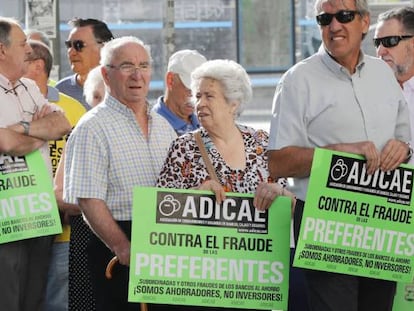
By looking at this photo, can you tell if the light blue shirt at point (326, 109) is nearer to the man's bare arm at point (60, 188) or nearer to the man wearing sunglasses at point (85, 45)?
the man's bare arm at point (60, 188)

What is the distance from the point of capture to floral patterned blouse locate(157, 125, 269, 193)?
6086 mm

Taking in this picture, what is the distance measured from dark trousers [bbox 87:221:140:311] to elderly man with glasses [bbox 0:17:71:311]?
61 cm

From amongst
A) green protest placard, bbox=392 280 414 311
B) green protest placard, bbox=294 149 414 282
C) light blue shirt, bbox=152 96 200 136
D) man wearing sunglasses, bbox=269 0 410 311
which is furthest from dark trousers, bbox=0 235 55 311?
green protest placard, bbox=392 280 414 311

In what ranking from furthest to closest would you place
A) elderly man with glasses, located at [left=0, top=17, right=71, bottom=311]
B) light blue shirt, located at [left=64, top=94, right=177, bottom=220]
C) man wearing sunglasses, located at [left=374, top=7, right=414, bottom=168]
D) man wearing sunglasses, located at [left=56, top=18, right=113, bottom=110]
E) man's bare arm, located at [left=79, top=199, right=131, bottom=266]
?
1. man wearing sunglasses, located at [left=56, top=18, right=113, bottom=110]
2. man wearing sunglasses, located at [left=374, top=7, right=414, bottom=168]
3. elderly man with glasses, located at [left=0, top=17, right=71, bottom=311]
4. light blue shirt, located at [left=64, top=94, right=177, bottom=220]
5. man's bare arm, located at [left=79, top=199, right=131, bottom=266]

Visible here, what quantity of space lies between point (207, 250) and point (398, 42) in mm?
2537

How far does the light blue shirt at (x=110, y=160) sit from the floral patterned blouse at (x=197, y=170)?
27 centimetres

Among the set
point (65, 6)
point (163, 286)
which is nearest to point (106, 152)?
point (163, 286)

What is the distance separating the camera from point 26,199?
6.85 meters

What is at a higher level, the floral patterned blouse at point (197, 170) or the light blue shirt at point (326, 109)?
the light blue shirt at point (326, 109)

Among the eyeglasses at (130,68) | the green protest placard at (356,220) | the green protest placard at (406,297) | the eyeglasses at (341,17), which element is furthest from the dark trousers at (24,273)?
the eyeglasses at (341,17)

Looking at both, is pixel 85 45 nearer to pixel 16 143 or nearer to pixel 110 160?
pixel 16 143

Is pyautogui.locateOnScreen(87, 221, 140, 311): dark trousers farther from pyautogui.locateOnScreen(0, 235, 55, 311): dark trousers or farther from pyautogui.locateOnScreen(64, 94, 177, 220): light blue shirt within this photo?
pyautogui.locateOnScreen(0, 235, 55, 311): dark trousers

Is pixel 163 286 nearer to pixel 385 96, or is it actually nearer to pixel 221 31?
pixel 385 96

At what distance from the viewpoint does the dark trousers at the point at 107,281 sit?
6.35 m
